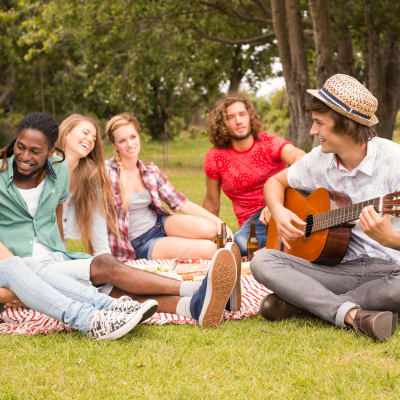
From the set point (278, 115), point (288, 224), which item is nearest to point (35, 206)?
point (288, 224)

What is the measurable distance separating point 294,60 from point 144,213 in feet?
23.2

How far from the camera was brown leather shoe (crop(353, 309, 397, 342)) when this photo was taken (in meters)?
3.43

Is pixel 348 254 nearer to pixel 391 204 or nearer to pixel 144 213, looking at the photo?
pixel 391 204

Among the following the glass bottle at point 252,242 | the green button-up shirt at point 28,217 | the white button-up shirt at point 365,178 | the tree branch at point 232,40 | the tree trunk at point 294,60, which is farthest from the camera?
the tree branch at point 232,40

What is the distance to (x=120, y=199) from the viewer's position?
18.3ft

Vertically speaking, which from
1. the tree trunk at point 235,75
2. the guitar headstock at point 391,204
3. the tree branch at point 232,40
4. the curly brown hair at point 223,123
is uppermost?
the tree branch at point 232,40

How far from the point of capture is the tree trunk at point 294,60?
37.7ft

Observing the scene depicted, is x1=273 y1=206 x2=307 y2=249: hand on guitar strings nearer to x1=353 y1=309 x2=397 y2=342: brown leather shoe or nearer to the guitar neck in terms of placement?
the guitar neck

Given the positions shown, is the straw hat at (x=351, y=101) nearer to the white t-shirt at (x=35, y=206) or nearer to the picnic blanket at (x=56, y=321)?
the picnic blanket at (x=56, y=321)

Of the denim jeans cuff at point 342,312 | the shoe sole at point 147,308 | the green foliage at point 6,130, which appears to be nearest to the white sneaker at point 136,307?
the shoe sole at point 147,308

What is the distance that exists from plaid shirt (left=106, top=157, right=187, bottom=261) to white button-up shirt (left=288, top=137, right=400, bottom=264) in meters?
1.86

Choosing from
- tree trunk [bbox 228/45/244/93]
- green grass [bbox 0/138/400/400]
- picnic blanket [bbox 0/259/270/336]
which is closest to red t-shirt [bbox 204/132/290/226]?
picnic blanket [bbox 0/259/270/336]

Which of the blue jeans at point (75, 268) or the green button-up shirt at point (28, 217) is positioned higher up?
the green button-up shirt at point (28, 217)

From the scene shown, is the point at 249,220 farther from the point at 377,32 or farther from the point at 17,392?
the point at 377,32
